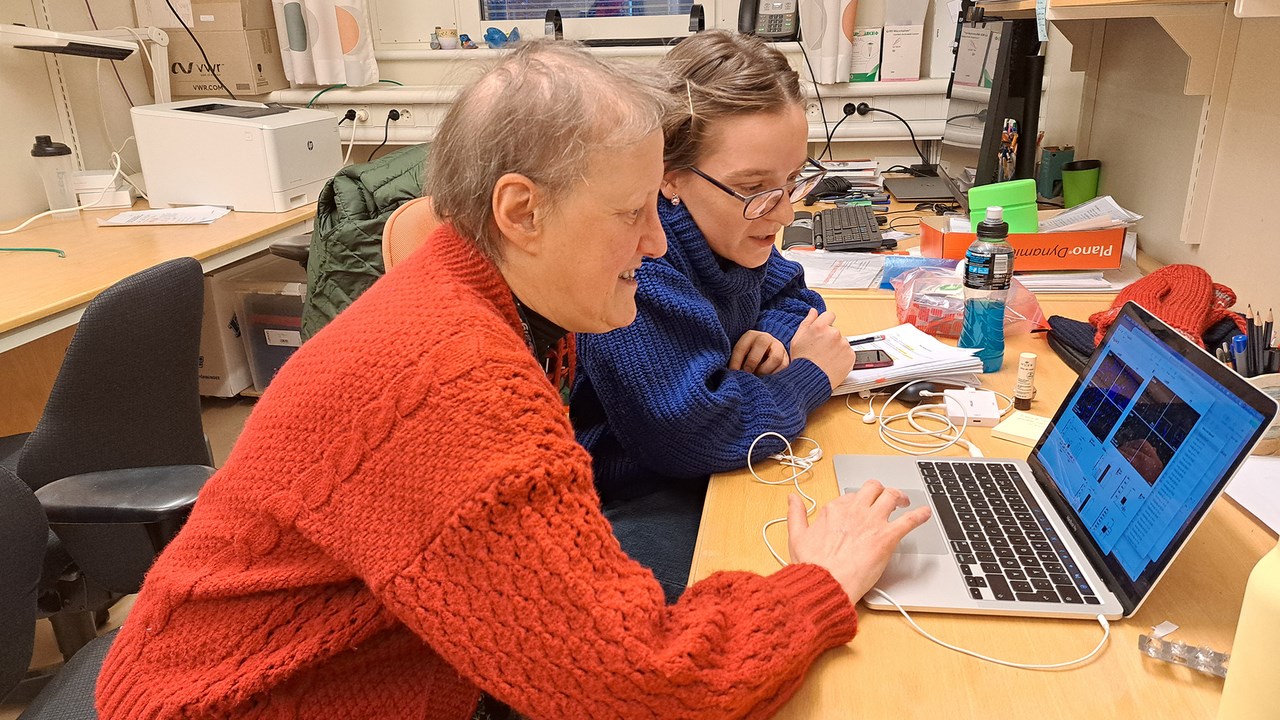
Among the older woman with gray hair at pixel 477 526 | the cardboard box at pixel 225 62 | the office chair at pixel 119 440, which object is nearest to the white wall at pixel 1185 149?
the older woman with gray hair at pixel 477 526

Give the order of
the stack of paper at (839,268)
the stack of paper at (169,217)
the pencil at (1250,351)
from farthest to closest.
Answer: the stack of paper at (169,217) → the stack of paper at (839,268) → the pencil at (1250,351)

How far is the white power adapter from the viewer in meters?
1.24

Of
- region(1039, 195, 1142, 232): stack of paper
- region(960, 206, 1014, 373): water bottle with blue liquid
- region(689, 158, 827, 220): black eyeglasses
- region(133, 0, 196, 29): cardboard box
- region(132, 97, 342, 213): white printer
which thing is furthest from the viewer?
region(133, 0, 196, 29): cardboard box

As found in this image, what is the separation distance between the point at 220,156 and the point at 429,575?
2606 millimetres

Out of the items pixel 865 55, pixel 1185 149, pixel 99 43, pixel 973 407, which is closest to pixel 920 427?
pixel 973 407

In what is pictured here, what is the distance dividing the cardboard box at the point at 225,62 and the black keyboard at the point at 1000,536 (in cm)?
330

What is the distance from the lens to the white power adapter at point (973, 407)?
1.24 metres

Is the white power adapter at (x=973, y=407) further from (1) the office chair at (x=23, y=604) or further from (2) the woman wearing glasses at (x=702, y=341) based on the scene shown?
(1) the office chair at (x=23, y=604)

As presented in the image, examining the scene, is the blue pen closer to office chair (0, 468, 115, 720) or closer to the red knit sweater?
the red knit sweater

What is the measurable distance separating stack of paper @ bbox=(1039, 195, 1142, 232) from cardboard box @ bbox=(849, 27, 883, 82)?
1490 mm

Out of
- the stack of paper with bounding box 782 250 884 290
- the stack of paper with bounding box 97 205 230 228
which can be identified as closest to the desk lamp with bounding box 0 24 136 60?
the stack of paper with bounding box 97 205 230 228

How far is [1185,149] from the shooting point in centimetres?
184

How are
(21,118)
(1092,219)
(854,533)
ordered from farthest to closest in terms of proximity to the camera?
(21,118) → (1092,219) → (854,533)

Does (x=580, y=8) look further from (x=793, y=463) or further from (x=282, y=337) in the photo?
(x=793, y=463)
